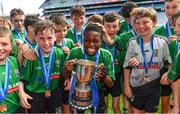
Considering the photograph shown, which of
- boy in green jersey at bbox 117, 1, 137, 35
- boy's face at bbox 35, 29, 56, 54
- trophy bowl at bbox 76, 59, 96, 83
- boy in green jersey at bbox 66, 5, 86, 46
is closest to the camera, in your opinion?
Answer: trophy bowl at bbox 76, 59, 96, 83

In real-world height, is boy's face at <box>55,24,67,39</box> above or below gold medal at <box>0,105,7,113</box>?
above

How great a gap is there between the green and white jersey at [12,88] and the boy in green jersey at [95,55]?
631 millimetres

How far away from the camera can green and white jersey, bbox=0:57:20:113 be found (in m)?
3.12

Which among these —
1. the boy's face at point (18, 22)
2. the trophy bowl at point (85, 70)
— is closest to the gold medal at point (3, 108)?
the trophy bowl at point (85, 70)

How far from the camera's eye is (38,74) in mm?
3682

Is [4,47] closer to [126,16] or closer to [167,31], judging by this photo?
[167,31]

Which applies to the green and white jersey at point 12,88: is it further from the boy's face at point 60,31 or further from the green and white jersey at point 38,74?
the boy's face at point 60,31

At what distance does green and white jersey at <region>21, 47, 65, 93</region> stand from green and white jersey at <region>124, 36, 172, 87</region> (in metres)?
0.87

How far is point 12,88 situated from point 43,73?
22.5 inches

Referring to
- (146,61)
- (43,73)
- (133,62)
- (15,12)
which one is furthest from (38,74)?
(15,12)

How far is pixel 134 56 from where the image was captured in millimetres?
3740

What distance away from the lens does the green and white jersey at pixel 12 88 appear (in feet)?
10.2

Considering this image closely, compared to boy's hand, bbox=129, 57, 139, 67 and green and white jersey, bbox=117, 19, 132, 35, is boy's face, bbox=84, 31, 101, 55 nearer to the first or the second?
boy's hand, bbox=129, 57, 139, 67

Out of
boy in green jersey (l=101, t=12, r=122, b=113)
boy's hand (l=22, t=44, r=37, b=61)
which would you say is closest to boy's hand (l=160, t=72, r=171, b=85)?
boy in green jersey (l=101, t=12, r=122, b=113)
